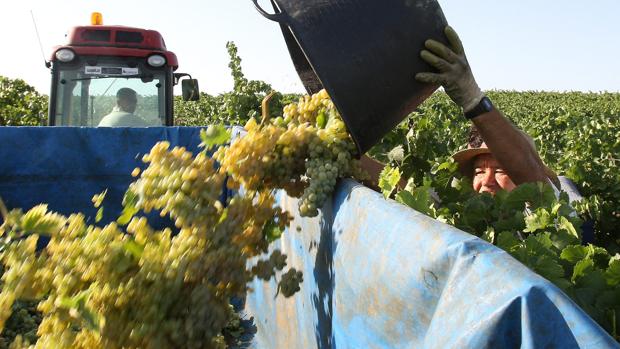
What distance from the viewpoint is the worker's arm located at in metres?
2.05

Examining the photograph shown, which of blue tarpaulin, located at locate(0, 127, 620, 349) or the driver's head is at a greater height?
the driver's head

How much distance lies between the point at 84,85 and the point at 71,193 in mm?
2611

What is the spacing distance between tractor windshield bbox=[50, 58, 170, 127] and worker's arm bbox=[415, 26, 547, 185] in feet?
13.3

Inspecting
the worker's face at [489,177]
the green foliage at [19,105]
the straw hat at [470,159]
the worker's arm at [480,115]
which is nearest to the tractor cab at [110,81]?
the straw hat at [470,159]

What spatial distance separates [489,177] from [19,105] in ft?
40.3

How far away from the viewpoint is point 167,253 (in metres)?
1.78

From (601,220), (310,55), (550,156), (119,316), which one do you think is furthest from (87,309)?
(550,156)

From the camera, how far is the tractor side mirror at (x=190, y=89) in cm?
622

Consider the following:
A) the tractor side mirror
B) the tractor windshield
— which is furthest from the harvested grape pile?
the tractor windshield

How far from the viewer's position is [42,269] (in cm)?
165

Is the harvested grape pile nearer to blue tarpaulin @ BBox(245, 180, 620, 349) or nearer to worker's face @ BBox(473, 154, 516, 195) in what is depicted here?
blue tarpaulin @ BBox(245, 180, 620, 349)

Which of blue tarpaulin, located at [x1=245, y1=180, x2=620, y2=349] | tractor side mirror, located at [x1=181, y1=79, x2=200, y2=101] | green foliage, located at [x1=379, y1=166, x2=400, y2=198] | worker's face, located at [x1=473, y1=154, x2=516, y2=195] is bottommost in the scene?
blue tarpaulin, located at [x1=245, y1=180, x2=620, y2=349]

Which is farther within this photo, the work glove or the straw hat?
the straw hat

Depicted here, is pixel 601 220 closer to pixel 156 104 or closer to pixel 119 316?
pixel 119 316
